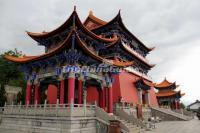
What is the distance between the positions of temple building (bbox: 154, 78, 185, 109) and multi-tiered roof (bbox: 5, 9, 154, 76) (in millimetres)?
17198

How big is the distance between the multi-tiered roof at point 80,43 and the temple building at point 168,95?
56.4 ft

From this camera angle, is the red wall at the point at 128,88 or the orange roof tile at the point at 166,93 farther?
the orange roof tile at the point at 166,93

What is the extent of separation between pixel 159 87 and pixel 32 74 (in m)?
36.5

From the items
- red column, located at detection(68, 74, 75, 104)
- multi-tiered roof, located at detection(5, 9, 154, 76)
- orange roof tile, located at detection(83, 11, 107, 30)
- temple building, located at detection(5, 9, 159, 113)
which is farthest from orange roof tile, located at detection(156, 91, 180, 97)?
red column, located at detection(68, 74, 75, 104)

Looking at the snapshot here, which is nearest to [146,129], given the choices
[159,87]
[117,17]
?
[117,17]

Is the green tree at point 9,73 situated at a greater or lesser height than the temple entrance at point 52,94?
greater

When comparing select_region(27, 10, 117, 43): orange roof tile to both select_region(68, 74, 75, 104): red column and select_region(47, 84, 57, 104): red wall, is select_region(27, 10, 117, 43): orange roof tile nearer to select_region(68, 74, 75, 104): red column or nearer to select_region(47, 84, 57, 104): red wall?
select_region(68, 74, 75, 104): red column

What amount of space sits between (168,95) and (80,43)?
36496 mm

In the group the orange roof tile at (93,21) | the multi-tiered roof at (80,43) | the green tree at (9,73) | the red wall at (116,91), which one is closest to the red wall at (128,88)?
the red wall at (116,91)

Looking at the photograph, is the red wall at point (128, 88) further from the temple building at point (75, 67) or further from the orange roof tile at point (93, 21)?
the orange roof tile at point (93, 21)

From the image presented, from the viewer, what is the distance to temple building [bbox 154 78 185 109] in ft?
152

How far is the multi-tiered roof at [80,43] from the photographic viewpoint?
1585 centimetres

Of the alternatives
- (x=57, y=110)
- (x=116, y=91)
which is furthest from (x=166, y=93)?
(x=57, y=110)

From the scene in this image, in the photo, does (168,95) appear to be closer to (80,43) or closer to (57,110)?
(80,43)
